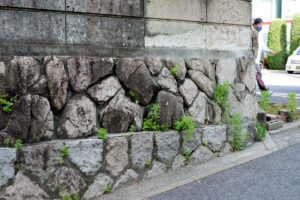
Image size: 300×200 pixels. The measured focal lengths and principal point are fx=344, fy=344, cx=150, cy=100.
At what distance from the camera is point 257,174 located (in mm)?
4383

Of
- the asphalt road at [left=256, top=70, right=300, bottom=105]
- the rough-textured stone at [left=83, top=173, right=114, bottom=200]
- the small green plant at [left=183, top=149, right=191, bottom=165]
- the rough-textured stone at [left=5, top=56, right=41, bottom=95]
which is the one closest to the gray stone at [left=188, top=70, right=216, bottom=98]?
the small green plant at [left=183, top=149, right=191, bottom=165]

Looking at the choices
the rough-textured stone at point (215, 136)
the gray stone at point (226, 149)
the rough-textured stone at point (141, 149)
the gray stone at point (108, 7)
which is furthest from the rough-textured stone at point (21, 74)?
the gray stone at point (226, 149)

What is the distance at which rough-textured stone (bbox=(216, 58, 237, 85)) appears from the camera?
5125mm

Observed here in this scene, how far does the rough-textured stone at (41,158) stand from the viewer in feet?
10.8

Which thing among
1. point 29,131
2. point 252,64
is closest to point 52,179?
point 29,131

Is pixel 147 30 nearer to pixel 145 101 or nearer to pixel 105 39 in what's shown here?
pixel 105 39

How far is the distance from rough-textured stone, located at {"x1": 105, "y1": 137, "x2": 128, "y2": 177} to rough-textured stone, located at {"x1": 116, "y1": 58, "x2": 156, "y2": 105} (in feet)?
2.01

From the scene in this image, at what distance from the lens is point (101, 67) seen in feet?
12.5

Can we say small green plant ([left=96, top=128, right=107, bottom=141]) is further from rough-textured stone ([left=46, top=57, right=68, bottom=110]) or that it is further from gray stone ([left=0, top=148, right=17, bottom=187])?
gray stone ([left=0, top=148, right=17, bottom=187])

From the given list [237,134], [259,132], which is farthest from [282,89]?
[237,134]

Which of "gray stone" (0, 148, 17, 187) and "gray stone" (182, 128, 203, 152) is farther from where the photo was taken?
"gray stone" (182, 128, 203, 152)

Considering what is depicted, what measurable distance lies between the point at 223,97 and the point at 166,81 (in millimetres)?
1085

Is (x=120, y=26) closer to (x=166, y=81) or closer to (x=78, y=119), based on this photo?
(x=166, y=81)

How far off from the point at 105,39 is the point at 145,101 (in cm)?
88
